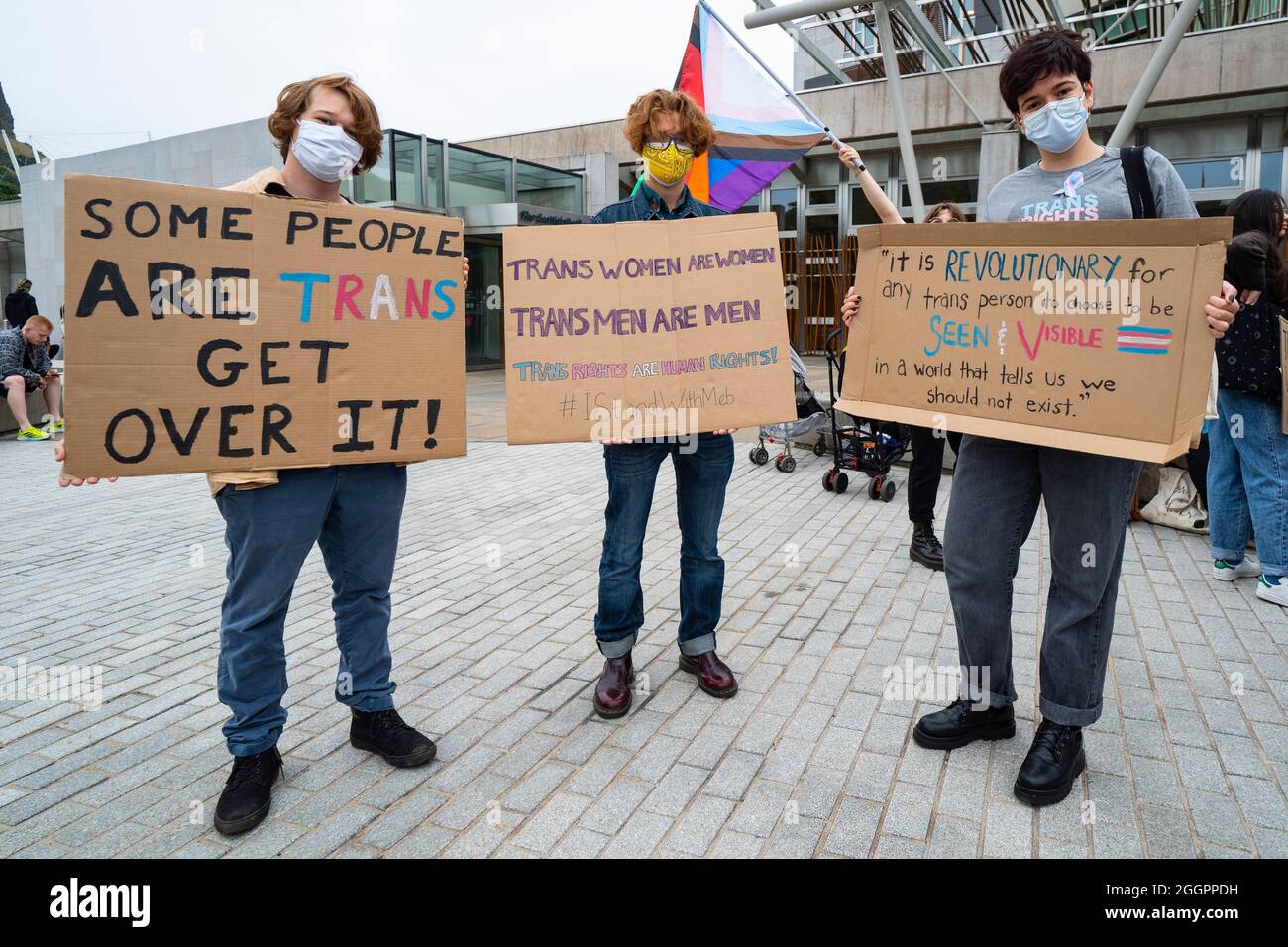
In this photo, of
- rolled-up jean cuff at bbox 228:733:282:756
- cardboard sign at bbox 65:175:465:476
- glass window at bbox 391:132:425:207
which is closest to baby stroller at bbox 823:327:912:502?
cardboard sign at bbox 65:175:465:476

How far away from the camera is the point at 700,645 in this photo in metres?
3.50

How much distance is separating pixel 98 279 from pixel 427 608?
8.45 feet

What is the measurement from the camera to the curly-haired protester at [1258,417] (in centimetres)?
430

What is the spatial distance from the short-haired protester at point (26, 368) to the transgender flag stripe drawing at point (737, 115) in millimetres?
9282

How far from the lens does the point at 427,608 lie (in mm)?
4551

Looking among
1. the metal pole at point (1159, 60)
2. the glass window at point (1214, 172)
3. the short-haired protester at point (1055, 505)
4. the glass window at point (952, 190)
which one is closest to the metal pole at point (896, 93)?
the metal pole at point (1159, 60)

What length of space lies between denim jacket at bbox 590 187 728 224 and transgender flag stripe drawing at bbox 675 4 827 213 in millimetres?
4027

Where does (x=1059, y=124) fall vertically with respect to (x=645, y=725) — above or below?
above

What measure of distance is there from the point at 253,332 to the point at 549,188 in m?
20.0

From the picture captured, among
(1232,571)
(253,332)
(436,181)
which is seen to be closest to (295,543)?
(253,332)

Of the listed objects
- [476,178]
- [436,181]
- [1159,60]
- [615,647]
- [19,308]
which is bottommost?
[615,647]

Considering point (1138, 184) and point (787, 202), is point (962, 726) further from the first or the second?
point (787, 202)
